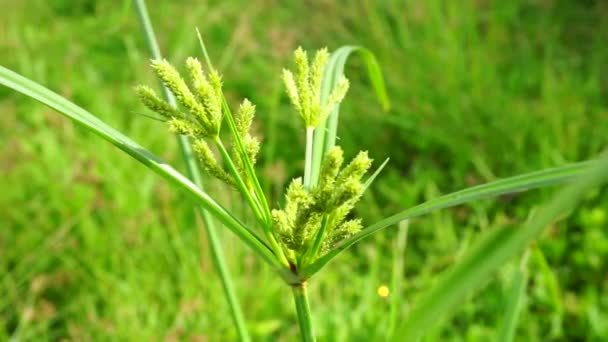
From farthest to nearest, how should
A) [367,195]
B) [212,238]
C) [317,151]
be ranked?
[367,195], [212,238], [317,151]

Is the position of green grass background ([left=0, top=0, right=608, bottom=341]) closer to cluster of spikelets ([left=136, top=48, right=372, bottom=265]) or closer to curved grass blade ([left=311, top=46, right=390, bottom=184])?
curved grass blade ([left=311, top=46, right=390, bottom=184])

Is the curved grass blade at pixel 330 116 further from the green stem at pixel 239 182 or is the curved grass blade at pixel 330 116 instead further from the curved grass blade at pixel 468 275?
the curved grass blade at pixel 468 275

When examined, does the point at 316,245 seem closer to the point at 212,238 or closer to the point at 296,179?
the point at 296,179

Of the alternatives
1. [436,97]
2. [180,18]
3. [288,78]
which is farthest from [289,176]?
[288,78]

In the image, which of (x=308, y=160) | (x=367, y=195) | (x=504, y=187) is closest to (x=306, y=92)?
(x=308, y=160)

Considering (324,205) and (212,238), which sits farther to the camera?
(212,238)

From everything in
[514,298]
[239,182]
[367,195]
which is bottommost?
[514,298]
